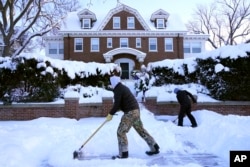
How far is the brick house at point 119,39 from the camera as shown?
117 feet

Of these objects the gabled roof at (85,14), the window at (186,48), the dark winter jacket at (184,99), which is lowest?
the dark winter jacket at (184,99)

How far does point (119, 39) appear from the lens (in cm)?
3619

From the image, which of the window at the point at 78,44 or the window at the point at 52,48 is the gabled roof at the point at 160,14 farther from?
the window at the point at 52,48

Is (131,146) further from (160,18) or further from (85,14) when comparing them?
(160,18)

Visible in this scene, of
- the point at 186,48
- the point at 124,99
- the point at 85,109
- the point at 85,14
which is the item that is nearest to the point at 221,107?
the point at 85,109

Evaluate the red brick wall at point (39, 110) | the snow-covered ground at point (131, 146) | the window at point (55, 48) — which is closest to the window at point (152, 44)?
the window at point (55, 48)

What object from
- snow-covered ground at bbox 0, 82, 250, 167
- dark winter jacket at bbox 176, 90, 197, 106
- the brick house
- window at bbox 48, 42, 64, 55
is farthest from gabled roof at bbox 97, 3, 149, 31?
snow-covered ground at bbox 0, 82, 250, 167

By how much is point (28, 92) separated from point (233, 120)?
30.6 feet

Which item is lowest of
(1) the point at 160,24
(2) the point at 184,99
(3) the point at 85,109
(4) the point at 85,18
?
(3) the point at 85,109

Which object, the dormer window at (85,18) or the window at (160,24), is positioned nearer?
the dormer window at (85,18)

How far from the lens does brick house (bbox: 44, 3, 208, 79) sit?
35.7m

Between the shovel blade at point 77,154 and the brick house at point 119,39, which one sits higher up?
the brick house at point 119,39

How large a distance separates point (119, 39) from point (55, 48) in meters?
7.42

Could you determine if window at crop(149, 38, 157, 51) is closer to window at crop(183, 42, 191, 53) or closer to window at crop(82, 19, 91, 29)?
window at crop(183, 42, 191, 53)
